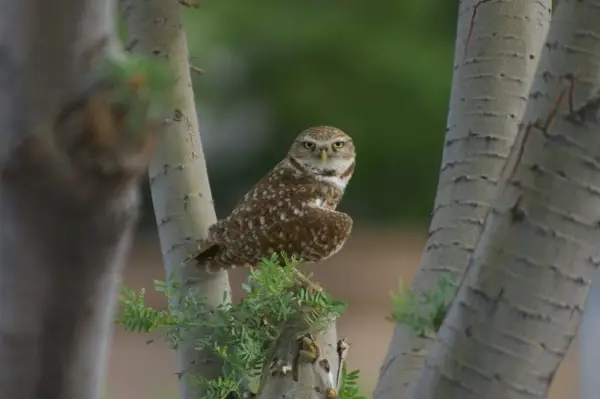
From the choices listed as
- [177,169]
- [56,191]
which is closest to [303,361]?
[177,169]

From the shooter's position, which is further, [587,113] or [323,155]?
[323,155]

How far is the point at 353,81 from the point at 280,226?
3.42 feet

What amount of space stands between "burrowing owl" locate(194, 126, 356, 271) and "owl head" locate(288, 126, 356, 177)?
14mm

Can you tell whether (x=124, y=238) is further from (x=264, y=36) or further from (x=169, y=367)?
(x=264, y=36)

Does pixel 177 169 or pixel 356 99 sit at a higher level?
pixel 356 99

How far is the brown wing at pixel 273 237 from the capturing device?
18.8 inches

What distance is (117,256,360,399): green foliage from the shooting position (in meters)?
0.41

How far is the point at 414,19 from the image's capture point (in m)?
1.56

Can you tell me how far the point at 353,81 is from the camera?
4.93ft

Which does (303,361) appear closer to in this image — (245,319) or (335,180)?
(245,319)

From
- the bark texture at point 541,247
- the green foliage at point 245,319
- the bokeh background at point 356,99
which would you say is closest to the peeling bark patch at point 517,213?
the bark texture at point 541,247

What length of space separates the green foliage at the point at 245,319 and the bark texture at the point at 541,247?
121 millimetres

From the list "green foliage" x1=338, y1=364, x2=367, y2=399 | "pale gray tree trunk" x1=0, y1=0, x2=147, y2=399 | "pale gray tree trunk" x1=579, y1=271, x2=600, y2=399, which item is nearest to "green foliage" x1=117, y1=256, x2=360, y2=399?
"green foliage" x1=338, y1=364, x2=367, y2=399

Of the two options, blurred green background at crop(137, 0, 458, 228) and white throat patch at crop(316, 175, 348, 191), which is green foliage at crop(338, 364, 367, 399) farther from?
blurred green background at crop(137, 0, 458, 228)
